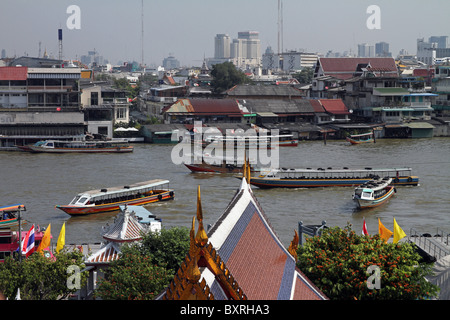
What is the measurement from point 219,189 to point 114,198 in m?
5.05

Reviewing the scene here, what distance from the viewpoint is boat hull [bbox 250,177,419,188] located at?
97.1ft

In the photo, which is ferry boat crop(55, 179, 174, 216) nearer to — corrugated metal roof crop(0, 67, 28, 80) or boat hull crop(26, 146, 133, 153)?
boat hull crop(26, 146, 133, 153)

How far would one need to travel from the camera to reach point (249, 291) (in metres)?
8.48

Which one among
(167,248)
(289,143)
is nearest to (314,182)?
(289,143)

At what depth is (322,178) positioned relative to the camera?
98.0 feet

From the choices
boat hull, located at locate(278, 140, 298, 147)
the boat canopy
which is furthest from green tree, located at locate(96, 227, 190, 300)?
boat hull, located at locate(278, 140, 298, 147)

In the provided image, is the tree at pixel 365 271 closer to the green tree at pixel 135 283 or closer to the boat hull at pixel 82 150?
the green tree at pixel 135 283

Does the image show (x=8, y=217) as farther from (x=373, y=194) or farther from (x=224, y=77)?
(x=224, y=77)

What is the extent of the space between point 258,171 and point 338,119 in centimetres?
2015

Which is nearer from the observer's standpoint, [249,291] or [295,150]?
[249,291]

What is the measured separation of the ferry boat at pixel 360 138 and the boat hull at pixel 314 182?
50.3ft
